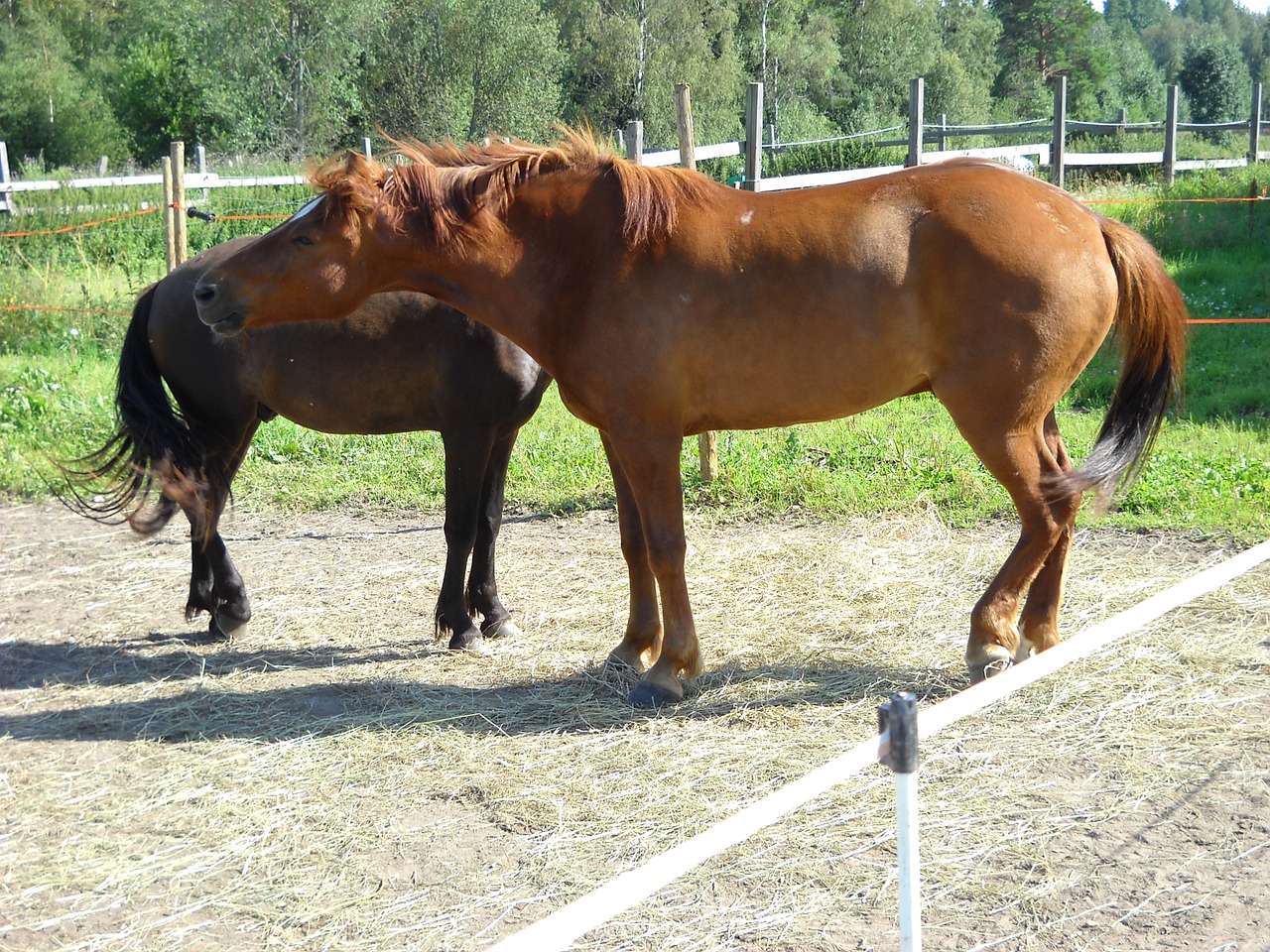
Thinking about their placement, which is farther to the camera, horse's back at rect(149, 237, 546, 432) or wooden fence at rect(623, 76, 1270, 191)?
wooden fence at rect(623, 76, 1270, 191)

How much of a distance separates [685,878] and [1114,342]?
2908 millimetres

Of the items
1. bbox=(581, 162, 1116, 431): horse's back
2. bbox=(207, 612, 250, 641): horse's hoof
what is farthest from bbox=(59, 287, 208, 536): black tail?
bbox=(581, 162, 1116, 431): horse's back

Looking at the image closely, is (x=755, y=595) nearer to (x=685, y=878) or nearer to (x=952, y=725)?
(x=952, y=725)

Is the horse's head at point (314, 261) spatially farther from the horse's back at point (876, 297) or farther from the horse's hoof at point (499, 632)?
the horse's hoof at point (499, 632)

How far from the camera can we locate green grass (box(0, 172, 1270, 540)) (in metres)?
6.77

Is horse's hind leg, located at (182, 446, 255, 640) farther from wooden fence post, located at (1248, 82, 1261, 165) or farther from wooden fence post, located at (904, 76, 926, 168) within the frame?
wooden fence post, located at (1248, 82, 1261, 165)

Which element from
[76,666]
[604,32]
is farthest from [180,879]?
[604,32]

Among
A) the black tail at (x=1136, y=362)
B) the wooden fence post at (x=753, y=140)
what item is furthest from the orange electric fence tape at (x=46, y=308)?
the black tail at (x=1136, y=362)

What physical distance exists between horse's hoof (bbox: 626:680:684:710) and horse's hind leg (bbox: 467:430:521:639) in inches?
42.5

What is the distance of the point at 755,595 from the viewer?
557 cm

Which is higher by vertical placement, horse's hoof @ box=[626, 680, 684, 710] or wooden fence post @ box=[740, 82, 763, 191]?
wooden fence post @ box=[740, 82, 763, 191]

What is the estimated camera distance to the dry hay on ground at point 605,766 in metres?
2.89

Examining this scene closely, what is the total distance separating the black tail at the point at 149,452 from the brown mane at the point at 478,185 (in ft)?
5.20

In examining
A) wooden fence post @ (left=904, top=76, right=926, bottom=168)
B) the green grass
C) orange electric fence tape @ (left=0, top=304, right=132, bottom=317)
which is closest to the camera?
the green grass
